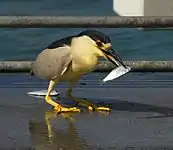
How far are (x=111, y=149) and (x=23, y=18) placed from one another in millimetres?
2627

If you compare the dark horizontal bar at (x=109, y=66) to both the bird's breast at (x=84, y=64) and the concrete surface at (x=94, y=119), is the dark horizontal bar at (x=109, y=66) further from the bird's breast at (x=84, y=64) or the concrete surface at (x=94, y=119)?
the bird's breast at (x=84, y=64)

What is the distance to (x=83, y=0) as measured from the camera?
74.7 ft

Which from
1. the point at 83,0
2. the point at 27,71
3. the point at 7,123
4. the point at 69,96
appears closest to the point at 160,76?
the point at 27,71

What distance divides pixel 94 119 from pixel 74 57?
1.75 feet

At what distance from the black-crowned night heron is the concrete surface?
1.04 ft

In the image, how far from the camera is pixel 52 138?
222 inches

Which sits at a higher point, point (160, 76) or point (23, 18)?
point (23, 18)

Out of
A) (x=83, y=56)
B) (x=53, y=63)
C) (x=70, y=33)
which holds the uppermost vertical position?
(x=83, y=56)

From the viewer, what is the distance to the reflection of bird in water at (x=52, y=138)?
5.39 metres

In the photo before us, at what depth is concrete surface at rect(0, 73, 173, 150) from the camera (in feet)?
18.0

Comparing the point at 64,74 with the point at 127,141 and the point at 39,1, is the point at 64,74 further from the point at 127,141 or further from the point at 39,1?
the point at 39,1

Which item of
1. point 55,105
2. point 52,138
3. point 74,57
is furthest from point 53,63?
point 52,138

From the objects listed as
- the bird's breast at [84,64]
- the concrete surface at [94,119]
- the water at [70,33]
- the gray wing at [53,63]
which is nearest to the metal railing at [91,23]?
the concrete surface at [94,119]

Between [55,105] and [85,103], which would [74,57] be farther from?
[85,103]
